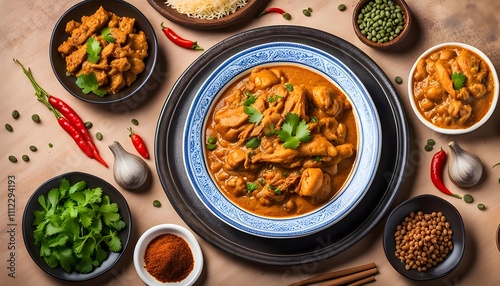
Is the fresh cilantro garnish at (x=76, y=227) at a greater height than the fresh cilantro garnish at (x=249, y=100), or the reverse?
the fresh cilantro garnish at (x=249, y=100)

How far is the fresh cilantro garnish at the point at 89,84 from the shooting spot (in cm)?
718

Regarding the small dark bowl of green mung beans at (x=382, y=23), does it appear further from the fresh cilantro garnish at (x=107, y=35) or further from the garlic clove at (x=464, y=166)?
the fresh cilantro garnish at (x=107, y=35)

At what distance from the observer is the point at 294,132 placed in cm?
654

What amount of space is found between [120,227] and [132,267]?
1.57ft

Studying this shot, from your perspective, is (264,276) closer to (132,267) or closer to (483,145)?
(132,267)

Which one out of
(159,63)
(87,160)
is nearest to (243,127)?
(159,63)

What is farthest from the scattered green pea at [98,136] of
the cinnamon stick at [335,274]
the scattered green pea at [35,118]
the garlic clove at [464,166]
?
the garlic clove at [464,166]

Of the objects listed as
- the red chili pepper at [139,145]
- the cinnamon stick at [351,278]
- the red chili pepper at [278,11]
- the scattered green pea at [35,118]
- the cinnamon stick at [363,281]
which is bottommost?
the cinnamon stick at [363,281]

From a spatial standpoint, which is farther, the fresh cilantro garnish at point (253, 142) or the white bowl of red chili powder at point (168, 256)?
the white bowl of red chili powder at point (168, 256)

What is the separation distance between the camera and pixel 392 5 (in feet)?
23.5

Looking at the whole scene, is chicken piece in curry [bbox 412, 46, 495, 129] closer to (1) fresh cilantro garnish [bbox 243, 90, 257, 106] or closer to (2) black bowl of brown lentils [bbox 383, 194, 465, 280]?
(2) black bowl of brown lentils [bbox 383, 194, 465, 280]

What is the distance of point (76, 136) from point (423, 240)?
3849 mm

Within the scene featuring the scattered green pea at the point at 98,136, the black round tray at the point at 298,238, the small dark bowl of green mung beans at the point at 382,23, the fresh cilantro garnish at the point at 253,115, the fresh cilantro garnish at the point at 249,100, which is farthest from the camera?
the scattered green pea at the point at 98,136

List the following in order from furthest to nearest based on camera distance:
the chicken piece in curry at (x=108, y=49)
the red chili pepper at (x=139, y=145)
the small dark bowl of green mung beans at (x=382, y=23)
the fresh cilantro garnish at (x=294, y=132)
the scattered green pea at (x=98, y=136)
Result: the scattered green pea at (x=98, y=136), the red chili pepper at (x=139, y=145), the chicken piece in curry at (x=108, y=49), the small dark bowl of green mung beans at (x=382, y=23), the fresh cilantro garnish at (x=294, y=132)
